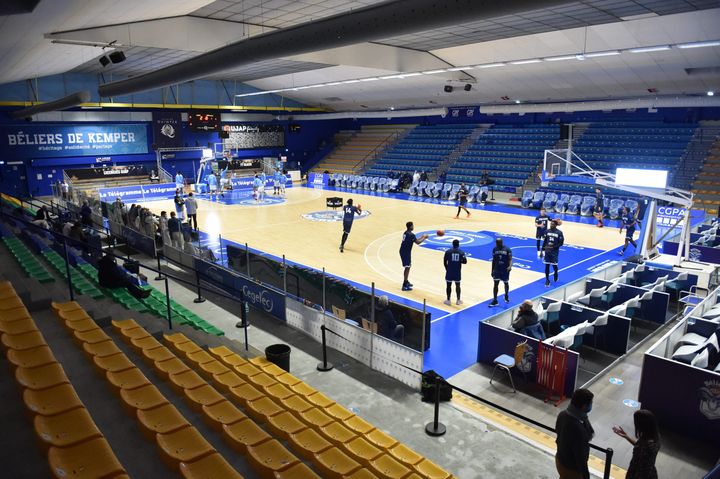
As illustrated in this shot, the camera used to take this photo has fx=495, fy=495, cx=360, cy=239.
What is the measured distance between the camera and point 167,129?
115 ft

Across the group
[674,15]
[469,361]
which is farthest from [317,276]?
[674,15]

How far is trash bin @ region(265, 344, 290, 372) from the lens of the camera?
7.79 metres

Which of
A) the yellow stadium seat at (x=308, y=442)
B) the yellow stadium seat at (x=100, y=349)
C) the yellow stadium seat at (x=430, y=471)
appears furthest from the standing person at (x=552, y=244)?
the yellow stadium seat at (x=100, y=349)

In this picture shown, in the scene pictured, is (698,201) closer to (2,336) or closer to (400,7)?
(400,7)

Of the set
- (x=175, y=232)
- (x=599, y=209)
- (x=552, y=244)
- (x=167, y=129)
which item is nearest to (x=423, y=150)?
(x=599, y=209)

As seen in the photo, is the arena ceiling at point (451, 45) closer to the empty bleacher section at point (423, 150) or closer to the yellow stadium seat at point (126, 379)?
the yellow stadium seat at point (126, 379)

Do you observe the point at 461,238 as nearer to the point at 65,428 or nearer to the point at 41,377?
the point at 41,377

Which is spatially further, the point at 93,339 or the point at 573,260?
the point at 573,260

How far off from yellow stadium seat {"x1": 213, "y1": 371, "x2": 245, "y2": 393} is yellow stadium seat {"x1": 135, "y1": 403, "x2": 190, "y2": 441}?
4.64ft

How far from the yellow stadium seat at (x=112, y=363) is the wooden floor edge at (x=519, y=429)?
4492 millimetres

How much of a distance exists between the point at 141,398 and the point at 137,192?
27.4m

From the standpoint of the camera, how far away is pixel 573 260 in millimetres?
15945

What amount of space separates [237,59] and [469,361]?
711 cm

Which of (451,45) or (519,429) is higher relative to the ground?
(451,45)
